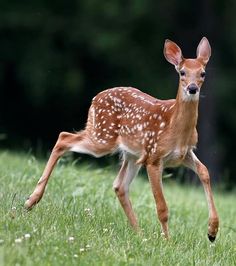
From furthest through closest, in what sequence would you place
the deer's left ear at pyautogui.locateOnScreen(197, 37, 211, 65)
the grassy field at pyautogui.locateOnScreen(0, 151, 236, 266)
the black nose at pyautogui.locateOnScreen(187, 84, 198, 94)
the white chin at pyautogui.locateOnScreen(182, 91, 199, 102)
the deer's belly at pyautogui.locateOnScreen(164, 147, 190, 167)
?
the deer's left ear at pyautogui.locateOnScreen(197, 37, 211, 65), the deer's belly at pyautogui.locateOnScreen(164, 147, 190, 167), the white chin at pyautogui.locateOnScreen(182, 91, 199, 102), the black nose at pyautogui.locateOnScreen(187, 84, 198, 94), the grassy field at pyautogui.locateOnScreen(0, 151, 236, 266)

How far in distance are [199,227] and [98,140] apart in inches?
53.7

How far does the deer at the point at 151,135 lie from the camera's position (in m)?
8.70

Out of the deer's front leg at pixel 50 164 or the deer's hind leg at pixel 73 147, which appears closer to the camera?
the deer's front leg at pixel 50 164

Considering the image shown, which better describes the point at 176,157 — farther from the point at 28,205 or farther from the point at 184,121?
the point at 28,205

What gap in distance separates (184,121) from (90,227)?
1.46 meters

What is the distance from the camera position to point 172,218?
1056cm

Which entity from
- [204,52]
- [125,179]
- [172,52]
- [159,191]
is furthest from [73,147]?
[204,52]

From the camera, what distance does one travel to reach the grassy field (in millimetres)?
6898

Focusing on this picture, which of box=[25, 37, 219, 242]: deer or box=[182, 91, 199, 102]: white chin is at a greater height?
box=[182, 91, 199, 102]: white chin

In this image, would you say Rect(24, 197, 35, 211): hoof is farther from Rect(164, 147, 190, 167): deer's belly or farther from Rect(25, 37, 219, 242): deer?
Rect(164, 147, 190, 167): deer's belly

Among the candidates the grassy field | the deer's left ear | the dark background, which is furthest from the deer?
the dark background

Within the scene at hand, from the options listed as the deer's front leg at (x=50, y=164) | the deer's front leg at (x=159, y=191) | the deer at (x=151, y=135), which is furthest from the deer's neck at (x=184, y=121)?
the deer's front leg at (x=50, y=164)

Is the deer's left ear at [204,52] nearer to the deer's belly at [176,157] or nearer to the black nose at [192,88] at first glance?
the black nose at [192,88]

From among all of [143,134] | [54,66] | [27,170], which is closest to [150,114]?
[143,134]
